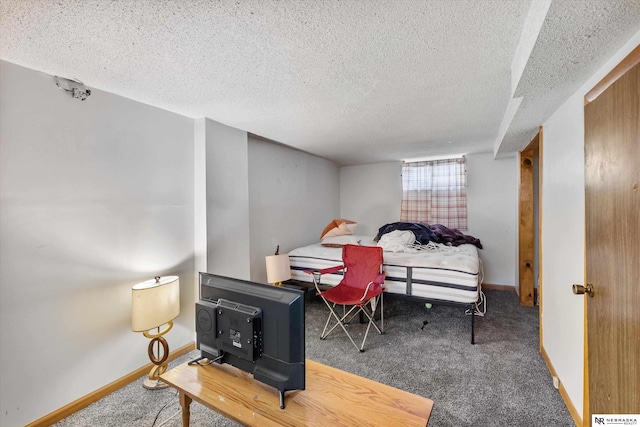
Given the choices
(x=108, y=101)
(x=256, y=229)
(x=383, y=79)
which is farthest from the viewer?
(x=256, y=229)

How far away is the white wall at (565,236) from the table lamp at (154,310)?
108 inches

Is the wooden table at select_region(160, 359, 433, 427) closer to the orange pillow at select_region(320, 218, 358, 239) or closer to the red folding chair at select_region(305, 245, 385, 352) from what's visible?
the red folding chair at select_region(305, 245, 385, 352)

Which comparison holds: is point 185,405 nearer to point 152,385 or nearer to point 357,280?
point 152,385

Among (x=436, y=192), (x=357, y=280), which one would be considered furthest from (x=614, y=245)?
(x=436, y=192)

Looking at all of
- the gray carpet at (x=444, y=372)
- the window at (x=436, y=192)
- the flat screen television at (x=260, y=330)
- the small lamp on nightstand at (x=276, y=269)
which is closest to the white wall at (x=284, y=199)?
the small lamp on nightstand at (x=276, y=269)

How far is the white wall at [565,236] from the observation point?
159cm

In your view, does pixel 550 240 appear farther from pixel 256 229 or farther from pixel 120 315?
pixel 120 315

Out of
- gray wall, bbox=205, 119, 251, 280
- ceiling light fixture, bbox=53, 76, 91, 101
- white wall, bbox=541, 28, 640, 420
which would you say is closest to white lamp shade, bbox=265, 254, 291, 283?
gray wall, bbox=205, 119, 251, 280

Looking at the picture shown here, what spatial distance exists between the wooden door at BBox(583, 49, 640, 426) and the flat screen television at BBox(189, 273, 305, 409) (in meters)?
1.23

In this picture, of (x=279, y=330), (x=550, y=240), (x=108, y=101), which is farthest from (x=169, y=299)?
(x=550, y=240)

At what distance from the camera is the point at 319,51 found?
144 cm

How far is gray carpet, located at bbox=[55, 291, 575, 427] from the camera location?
67.3 inches

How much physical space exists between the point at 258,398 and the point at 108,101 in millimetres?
2230

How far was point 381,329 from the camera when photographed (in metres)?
2.90
